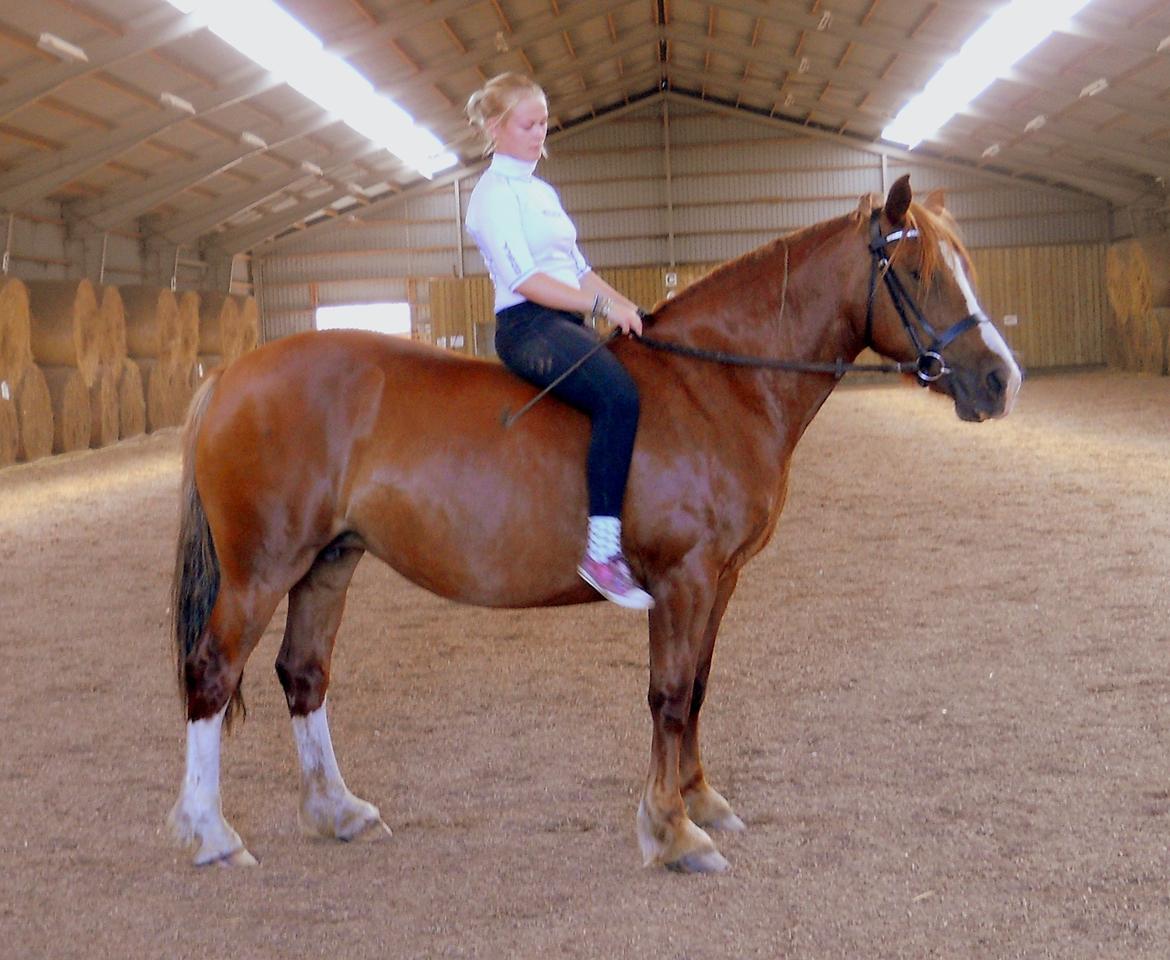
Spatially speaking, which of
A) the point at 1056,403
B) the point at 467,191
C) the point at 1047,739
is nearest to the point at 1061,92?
the point at 1056,403

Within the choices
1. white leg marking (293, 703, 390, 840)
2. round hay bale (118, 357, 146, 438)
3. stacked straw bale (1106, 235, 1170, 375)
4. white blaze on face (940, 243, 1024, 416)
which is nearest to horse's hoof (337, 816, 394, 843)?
white leg marking (293, 703, 390, 840)

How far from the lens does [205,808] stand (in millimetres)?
3494

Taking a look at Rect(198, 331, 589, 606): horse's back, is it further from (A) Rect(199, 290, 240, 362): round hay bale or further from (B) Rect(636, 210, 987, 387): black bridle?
(A) Rect(199, 290, 240, 362): round hay bale

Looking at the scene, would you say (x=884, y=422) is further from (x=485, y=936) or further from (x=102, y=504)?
(x=485, y=936)

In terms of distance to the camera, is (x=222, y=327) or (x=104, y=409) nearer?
(x=104, y=409)

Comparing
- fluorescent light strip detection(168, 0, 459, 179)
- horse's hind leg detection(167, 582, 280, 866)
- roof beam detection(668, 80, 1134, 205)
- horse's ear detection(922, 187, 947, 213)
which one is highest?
roof beam detection(668, 80, 1134, 205)

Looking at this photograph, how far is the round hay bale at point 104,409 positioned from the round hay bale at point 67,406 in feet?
0.93

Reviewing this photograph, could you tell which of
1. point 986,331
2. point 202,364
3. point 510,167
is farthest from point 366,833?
point 202,364

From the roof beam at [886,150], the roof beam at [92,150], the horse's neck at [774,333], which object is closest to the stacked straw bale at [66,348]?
the roof beam at [92,150]

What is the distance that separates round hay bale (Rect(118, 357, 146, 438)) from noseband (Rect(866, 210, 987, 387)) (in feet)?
53.0

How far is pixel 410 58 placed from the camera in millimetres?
18656

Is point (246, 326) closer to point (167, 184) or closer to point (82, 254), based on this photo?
point (82, 254)

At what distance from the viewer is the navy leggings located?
11.0 feet

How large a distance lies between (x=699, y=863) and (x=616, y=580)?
76 centimetres
